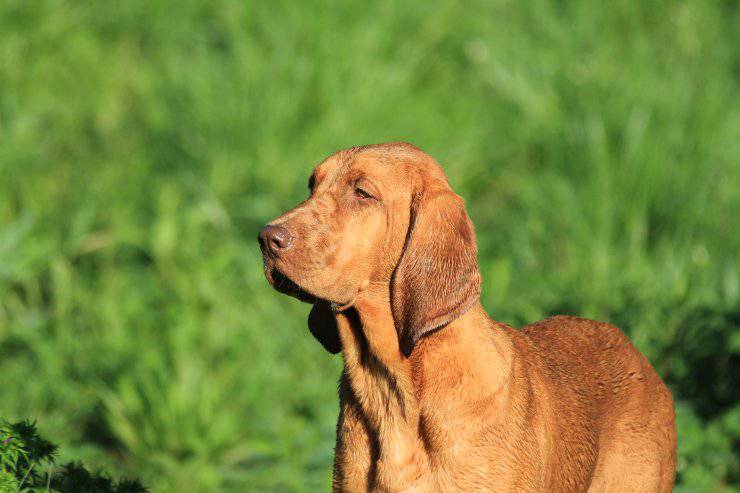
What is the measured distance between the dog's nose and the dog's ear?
1.60 ft

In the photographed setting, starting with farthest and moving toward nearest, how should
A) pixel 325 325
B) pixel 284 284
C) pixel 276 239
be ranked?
pixel 325 325 < pixel 284 284 < pixel 276 239

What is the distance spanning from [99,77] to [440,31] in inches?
116

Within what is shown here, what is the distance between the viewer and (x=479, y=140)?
8719mm

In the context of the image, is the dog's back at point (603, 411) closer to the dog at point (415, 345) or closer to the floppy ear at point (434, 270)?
the dog at point (415, 345)

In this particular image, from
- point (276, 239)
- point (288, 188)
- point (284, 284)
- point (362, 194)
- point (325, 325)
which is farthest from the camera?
point (288, 188)

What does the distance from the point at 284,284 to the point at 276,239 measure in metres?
0.18

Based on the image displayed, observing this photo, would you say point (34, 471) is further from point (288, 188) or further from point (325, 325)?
point (288, 188)

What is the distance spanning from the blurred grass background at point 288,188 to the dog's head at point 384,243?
2.76m

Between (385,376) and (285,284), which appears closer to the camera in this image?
(285,284)

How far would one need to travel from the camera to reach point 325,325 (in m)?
3.95

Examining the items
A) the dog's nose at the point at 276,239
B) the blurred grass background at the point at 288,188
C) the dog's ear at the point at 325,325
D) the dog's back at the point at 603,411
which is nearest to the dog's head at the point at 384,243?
the dog's nose at the point at 276,239

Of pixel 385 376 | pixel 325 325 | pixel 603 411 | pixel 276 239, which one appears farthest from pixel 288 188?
pixel 276 239

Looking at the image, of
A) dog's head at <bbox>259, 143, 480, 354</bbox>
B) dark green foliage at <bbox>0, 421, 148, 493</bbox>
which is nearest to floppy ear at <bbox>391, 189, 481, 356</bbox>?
dog's head at <bbox>259, 143, 480, 354</bbox>

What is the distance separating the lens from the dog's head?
350 cm
